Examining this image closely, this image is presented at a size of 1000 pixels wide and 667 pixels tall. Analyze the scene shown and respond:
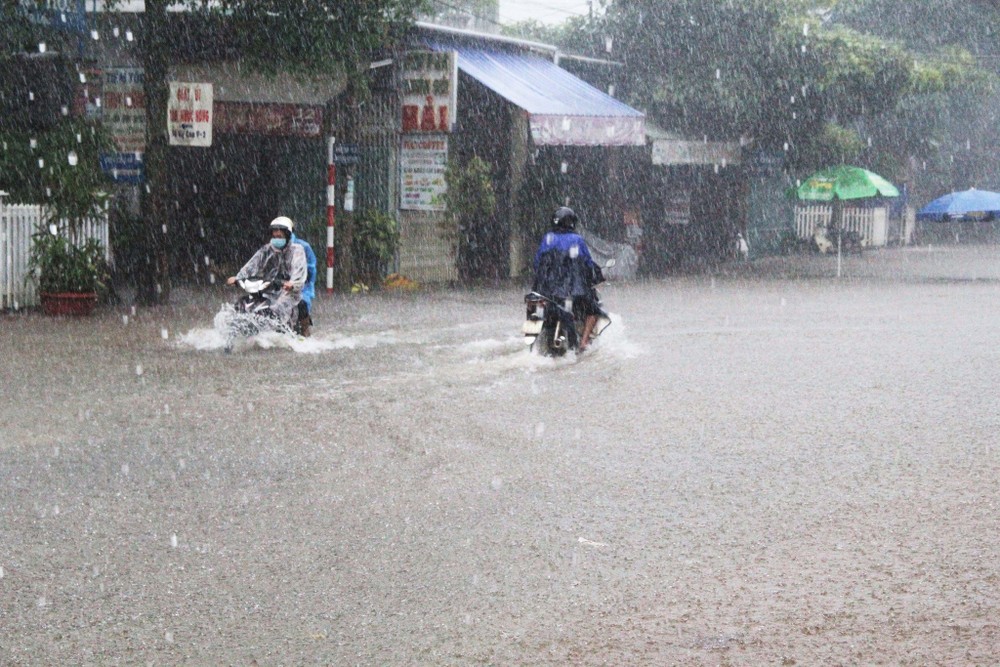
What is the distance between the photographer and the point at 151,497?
747 cm

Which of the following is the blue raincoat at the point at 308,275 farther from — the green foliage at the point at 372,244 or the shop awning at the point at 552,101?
the shop awning at the point at 552,101

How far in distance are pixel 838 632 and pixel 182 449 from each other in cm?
488

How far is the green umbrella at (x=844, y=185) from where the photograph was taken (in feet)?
104

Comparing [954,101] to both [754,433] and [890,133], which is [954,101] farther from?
[754,433]

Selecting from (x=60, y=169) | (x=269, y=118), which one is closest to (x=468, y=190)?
(x=269, y=118)

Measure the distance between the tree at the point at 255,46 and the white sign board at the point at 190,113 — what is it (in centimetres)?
19

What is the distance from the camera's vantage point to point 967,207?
31.3 metres

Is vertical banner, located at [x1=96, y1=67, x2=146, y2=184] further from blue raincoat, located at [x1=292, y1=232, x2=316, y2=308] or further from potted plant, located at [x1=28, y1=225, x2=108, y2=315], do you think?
blue raincoat, located at [x1=292, y1=232, x2=316, y2=308]

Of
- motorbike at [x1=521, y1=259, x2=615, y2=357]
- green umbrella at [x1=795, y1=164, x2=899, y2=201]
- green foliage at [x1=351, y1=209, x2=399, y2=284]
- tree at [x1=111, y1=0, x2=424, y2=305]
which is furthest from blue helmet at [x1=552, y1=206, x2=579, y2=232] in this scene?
green umbrella at [x1=795, y1=164, x2=899, y2=201]

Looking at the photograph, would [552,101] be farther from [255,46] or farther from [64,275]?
[64,275]

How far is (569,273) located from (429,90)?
27.6 feet

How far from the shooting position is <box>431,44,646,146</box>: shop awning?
2291 centimetres

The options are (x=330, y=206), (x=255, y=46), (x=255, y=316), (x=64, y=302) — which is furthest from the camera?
(x=330, y=206)

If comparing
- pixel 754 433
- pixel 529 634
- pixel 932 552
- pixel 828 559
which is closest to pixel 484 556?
pixel 529 634
